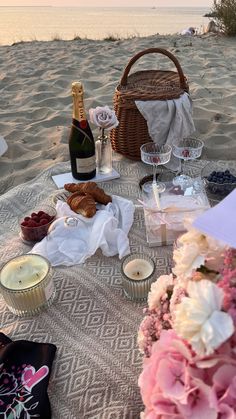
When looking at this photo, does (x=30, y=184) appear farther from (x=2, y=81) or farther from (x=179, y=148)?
(x=2, y=81)

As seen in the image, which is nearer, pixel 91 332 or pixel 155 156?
pixel 91 332

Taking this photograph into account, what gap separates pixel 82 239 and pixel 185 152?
71 centimetres

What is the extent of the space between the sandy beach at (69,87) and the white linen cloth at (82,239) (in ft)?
2.98

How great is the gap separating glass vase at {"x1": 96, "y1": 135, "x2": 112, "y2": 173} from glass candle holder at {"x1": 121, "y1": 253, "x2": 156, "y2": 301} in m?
0.83

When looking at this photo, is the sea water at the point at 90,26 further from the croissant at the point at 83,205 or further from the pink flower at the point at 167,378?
the pink flower at the point at 167,378

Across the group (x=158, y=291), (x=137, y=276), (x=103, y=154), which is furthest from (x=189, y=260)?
(x=103, y=154)

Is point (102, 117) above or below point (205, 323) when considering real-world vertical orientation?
below

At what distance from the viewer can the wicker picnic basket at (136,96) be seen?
2119mm

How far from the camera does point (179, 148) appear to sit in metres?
1.98

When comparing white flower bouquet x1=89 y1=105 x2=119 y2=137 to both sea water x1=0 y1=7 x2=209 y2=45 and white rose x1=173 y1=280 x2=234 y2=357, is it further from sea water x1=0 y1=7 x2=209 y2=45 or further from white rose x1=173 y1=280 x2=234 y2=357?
sea water x1=0 y1=7 x2=209 y2=45

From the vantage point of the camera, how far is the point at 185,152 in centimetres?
197

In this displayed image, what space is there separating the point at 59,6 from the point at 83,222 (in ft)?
66.5

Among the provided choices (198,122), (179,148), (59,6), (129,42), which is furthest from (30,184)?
(59,6)

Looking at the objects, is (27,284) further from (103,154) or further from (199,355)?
(103,154)
